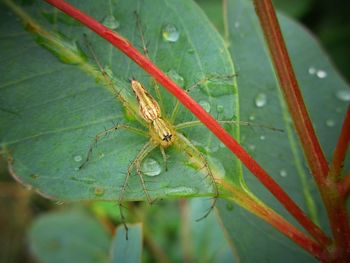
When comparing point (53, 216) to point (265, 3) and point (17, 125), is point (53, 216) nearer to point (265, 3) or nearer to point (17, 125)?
point (17, 125)

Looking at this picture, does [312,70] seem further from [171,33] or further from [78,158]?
[78,158]

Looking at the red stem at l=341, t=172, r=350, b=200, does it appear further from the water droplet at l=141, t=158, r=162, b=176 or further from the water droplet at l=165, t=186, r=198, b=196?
the water droplet at l=141, t=158, r=162, b=176

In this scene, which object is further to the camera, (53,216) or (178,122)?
(53,216)

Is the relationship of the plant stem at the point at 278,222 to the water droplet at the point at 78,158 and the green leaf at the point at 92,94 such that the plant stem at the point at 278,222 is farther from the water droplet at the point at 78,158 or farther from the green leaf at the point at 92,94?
the water droplet at the point at 78,158

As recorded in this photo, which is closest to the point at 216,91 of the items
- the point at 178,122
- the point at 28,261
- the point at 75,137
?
the point at 178,122

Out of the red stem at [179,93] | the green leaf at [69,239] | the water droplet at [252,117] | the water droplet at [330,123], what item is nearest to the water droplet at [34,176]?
the red stem at [179,93]

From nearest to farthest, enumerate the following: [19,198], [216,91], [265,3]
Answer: [265,3]
[216,91]
[19,198]
